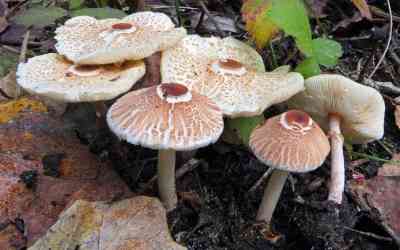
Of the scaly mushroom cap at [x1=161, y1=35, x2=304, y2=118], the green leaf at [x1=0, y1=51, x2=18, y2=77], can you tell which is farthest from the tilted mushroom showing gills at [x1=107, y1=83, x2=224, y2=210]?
the green leaf at [x1=0, y1=51, x2=18, y2=77]

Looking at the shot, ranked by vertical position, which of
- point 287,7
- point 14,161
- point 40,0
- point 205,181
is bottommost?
point 205,181

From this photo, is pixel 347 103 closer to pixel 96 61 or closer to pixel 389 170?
pixel 389 170

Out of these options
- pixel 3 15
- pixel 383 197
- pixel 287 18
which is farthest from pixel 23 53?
pixel 383 197

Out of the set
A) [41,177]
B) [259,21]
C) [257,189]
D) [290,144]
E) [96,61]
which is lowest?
[257,189]

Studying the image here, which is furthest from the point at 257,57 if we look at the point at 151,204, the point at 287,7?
the point at 151,204

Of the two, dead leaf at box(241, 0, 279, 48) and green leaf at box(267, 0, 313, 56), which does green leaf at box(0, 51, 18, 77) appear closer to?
dead leaf at box(241, 0, 279, 48)

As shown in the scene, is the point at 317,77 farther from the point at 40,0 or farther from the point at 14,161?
the point at 40,0

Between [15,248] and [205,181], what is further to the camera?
[205,181]
